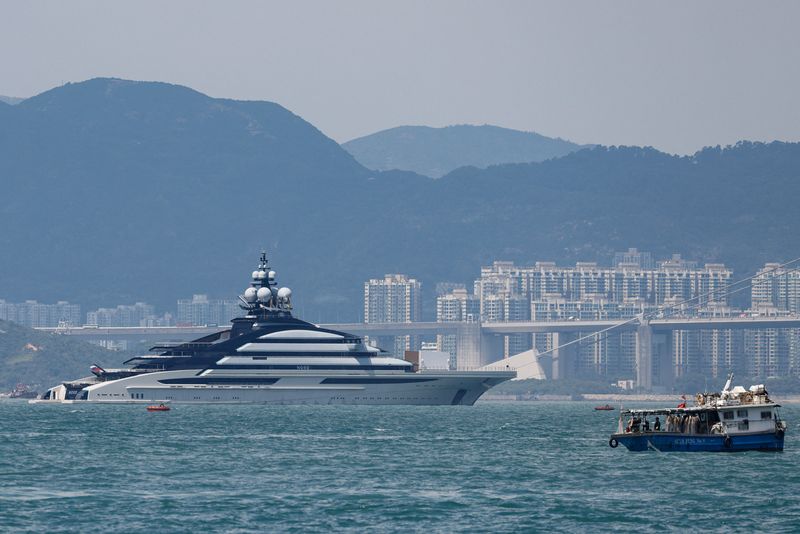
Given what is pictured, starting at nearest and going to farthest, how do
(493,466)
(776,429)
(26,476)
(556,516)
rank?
(556,516)
(26,476)
(493,466)
(776,429)

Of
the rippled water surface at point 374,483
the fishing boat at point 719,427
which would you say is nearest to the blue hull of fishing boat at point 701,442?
the fishing boat at point 719,427

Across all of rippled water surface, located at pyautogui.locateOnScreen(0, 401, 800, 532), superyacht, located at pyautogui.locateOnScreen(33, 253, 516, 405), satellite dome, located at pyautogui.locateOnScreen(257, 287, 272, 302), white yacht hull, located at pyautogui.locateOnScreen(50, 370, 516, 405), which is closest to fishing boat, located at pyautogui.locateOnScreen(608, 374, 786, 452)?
rippled water surface, located at pyautogui.locateOnScreen(0, 401, 800, 532)

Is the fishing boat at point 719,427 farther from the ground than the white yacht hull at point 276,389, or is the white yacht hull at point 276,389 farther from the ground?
the white yacht hull at point 276,389

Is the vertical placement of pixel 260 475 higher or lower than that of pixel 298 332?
lower

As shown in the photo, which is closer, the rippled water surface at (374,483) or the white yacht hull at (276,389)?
the rippled water surface at (374,483)

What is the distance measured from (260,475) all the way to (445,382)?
87.6 metres

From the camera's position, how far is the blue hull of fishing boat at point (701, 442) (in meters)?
85.4

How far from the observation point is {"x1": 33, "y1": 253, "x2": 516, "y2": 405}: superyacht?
157250 millimetres

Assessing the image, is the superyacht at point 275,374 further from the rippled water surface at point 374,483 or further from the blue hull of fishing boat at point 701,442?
the blue hull of fishing boat at point 701,442

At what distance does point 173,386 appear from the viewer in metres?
157

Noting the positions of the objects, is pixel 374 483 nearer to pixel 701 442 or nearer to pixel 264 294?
pixel 701 442

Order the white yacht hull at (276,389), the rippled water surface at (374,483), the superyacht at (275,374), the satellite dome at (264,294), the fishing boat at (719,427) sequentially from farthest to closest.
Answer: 1. the satellite dome at (264,294)
2. the superyacht at (275,374)
3. the white yacht hull at (276,389)
4. the fishing boat at (719,427)
5. the rippled water surface at (374,483)

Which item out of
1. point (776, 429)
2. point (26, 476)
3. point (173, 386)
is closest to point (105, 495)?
point (26, 476)

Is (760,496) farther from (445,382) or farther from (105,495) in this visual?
(445,382)
